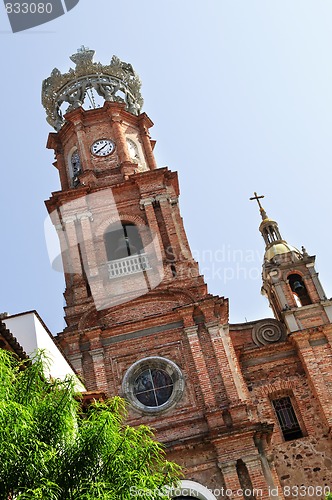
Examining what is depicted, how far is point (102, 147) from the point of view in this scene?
2678cm

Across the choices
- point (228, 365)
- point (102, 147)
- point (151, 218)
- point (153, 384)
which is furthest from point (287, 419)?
point (102, 147)

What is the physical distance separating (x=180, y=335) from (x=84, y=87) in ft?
43.0

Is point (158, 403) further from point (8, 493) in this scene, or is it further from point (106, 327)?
point (8, 493)

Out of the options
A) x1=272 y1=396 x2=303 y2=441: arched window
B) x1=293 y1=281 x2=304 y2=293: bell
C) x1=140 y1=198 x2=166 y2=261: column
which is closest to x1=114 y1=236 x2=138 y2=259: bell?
x1=140 y1=198 x2=166 y2=261: column

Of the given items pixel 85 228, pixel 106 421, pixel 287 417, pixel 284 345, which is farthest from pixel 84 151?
pixel 106 421

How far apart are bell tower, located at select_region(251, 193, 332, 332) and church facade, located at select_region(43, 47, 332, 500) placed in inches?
1.6

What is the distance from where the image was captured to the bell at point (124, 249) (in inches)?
948

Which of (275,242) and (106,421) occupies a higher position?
(275,242)

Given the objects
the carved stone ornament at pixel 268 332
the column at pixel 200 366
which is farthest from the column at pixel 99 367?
the carved stone ornament at pixel 268 332

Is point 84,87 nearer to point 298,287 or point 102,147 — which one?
point 102,147

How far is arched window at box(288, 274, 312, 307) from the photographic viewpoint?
24.3 m

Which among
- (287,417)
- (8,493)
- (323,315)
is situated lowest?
(8,493)

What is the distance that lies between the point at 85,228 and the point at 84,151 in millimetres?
3948

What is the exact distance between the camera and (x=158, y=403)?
2023 centimetres
